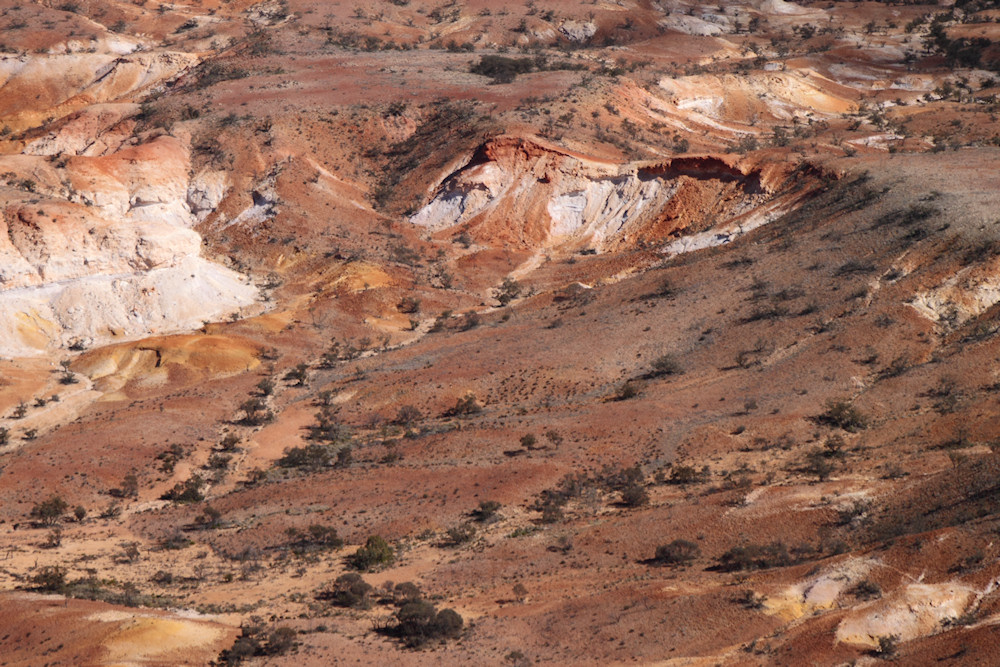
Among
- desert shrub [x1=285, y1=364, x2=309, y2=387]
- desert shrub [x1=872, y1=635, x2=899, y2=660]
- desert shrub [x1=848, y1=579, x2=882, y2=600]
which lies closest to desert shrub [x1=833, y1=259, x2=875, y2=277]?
desert shrub [x1=285, y1=364, x2=309, y2=387]

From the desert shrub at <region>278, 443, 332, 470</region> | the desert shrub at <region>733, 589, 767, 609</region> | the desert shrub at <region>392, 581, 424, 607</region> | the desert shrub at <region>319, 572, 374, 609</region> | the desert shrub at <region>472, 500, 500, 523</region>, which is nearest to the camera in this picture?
the desert shrub at <region>733, 589, 767, 609</region>

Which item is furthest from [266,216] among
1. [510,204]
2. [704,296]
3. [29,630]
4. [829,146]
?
[29,630]

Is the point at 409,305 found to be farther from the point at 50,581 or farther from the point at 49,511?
the point at 50,581

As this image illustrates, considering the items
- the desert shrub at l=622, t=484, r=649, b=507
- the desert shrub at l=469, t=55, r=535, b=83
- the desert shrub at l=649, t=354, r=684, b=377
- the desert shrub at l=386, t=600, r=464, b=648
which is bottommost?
the desert shrub at l=649, t=354, r=684, b=377

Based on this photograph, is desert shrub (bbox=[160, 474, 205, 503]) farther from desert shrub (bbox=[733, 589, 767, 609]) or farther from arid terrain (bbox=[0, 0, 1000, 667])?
desert shrub (bbox=[733, 589, 767, 609])

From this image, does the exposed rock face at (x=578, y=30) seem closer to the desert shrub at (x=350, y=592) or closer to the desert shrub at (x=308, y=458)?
the desert shrub at (x=308, y=458)

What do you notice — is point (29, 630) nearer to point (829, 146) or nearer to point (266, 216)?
point (266, 216)

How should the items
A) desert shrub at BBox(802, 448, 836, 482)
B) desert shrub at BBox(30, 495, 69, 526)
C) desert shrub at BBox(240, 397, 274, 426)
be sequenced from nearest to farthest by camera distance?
1. desert shrub at BBox(802, 448, 836, 482)
2. desert shrub at BBox(30, 495, 69, 526)
3. desert shrub at BBox(240, 397, 274, 426)

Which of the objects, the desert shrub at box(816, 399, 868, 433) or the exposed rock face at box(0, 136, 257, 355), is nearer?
the desert shrub at box(816, 399, 868, 433)

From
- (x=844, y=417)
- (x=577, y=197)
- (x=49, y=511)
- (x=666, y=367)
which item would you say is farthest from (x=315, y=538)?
(x=577, y=197)
